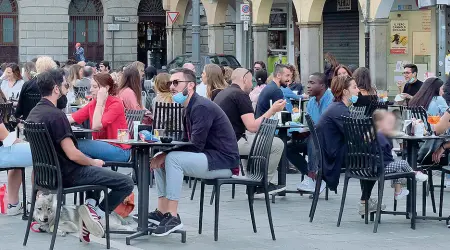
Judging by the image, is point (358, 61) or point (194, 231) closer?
point (194, 231)

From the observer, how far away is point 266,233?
36.2ft

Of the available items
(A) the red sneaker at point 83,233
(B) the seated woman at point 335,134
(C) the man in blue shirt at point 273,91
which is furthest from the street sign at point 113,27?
(A) the red sneaker at point 83,233

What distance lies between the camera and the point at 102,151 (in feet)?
38.7

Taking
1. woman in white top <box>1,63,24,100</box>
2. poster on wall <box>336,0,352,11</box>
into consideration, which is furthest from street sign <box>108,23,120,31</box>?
woman in white top <box>1,63,24,100</box>

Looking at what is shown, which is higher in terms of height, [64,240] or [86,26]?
[86,26]

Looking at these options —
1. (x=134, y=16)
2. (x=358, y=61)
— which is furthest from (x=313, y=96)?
(x=134, y=16)

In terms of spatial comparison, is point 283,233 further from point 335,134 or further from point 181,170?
point 335,134

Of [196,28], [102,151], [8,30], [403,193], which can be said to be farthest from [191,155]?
[8,30]

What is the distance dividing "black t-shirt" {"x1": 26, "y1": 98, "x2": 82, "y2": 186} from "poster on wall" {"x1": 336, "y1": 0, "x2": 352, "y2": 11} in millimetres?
27267

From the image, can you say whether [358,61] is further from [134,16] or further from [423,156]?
[423,156]

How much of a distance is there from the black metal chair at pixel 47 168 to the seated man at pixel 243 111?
2999 millimetres

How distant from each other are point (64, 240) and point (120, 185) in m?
0.77

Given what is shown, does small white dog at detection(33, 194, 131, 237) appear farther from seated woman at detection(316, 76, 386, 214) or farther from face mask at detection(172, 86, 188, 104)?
seated woman at detection(316, 76, 386, 214)

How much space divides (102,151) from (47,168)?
5.88ft
